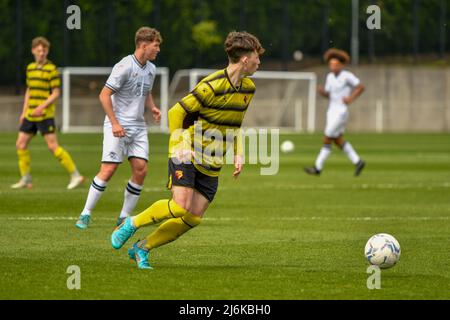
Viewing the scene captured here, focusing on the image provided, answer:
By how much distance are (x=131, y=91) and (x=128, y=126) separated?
15.6 inches

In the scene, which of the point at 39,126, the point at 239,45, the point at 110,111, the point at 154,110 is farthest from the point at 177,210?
the point at 39,126

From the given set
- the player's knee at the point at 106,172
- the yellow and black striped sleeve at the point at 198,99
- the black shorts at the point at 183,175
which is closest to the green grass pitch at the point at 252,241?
the player's knee at the point at 106,172

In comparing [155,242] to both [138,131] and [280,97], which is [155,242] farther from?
[280,97]

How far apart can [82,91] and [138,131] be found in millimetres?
32278

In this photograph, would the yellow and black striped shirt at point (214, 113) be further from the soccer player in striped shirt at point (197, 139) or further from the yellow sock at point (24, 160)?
the yellow sock at point (24, 160)

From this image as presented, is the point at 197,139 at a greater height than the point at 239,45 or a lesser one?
lesser

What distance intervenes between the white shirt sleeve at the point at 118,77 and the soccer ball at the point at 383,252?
4.02m

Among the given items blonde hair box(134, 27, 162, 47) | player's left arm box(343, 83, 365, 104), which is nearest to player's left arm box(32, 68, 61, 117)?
blonde hair box(134, 27, 162, 47)

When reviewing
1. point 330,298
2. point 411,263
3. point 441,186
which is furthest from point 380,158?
point 330,298

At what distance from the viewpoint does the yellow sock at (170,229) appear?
30.2 feet

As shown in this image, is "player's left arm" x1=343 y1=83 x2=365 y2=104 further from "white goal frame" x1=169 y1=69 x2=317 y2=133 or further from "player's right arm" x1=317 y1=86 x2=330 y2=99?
"white goal frame" x1=169 y1=69 x2=317 y2=133

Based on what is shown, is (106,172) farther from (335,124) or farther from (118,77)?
(335,124)

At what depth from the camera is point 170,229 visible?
9219mm
